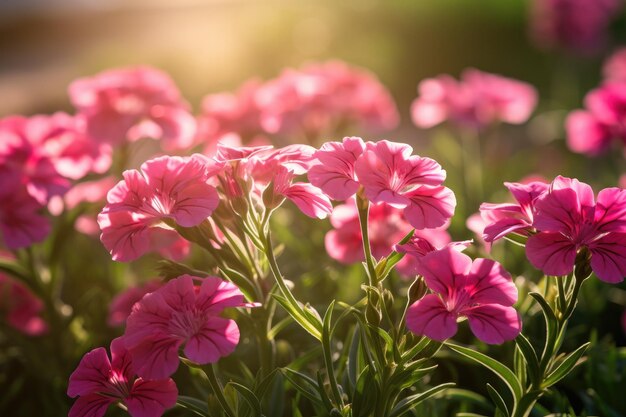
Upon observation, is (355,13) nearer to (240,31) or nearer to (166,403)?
(240,31)

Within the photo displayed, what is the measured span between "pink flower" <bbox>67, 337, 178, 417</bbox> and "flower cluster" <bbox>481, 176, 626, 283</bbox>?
0.57 meters

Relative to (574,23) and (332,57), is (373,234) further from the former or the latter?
(332,57)

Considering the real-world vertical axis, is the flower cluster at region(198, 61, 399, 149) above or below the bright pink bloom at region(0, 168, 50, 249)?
below

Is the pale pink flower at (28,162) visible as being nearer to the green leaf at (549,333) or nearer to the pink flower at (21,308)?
the pink flower at (21,308)

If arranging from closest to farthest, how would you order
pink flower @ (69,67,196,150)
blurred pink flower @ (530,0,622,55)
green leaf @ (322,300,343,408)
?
green leaf @ (322,300,343,408)
pink flower @ (69,67,196,150)
blurred pink flower @ (530,0,622,55)

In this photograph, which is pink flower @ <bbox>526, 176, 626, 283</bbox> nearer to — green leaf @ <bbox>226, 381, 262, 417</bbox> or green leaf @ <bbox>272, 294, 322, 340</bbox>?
green leaf @ <bbox>272, 294, 322, 340</bbox>

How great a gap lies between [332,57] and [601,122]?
528 centimetres

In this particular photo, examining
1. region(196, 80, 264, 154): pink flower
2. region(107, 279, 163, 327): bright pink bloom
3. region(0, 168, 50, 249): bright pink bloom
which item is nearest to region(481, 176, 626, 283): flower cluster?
region(107, 279, 163, 327): bright pink bloom

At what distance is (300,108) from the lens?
2.33 m

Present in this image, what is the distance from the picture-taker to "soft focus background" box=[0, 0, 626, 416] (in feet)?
6.40

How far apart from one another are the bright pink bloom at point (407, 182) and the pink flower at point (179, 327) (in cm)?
28

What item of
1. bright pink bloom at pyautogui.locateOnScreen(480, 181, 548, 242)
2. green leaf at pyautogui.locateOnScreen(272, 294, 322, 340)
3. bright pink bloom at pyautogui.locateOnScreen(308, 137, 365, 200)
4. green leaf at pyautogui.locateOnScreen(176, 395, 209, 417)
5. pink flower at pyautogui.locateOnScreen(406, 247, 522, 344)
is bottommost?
green leaf at pyautogui.locateOnScreen(176, 395, 209, 417)

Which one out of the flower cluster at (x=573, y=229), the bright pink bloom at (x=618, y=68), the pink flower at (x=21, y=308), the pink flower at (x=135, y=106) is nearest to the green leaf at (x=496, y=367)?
the flower cluster at (x=573, y=229)

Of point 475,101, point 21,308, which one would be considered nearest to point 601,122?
point 475,101
